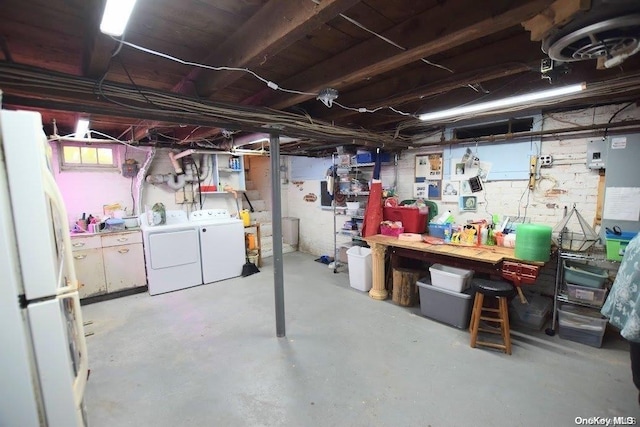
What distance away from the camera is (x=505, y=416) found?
1901mm

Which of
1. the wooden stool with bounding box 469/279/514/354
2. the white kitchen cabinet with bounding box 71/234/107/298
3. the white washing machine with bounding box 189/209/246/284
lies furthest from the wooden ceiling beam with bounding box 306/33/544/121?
the white kitchen cabinet with bounding box 71/234/107/298

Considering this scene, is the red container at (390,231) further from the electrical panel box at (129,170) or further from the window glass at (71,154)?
the window glass at (71,154)

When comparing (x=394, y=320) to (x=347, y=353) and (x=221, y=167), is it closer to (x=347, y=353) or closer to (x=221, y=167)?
(x=347, y=353)

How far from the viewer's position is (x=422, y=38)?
1.56m

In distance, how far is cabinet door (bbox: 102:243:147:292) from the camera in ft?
13.0

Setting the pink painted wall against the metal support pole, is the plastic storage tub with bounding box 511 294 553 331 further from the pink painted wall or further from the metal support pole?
the pink painted wall

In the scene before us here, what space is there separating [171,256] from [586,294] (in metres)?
4.96

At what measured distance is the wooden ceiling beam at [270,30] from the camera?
124cm

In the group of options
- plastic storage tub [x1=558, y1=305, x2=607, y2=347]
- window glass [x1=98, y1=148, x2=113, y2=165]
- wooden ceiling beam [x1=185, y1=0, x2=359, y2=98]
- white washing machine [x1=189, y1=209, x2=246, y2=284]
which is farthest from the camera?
white washing machine [x1=189, y1=209, x2=246, y2=284]

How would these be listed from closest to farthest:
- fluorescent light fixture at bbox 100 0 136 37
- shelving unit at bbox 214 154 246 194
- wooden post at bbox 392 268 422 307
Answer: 1. fluorescent light fixture at bbox 100 0 136 37
2. wooden post at bbox 392 268 422 307
3. shelving unit at bbox 214 154 246 194

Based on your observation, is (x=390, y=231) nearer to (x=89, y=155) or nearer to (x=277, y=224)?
(x=277, y=224)

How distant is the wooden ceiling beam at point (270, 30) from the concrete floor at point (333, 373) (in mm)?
2323

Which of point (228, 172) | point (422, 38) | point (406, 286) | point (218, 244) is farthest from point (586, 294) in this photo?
point (228, 172)

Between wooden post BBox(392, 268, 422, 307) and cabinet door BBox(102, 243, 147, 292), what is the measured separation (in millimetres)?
3655
